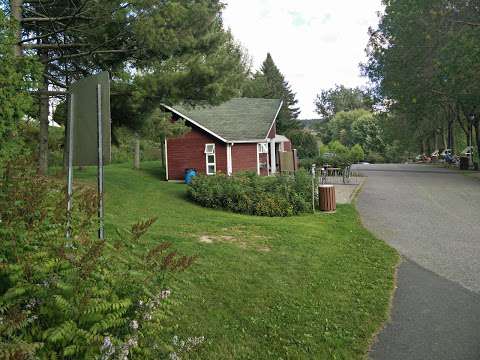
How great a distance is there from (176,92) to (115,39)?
2231mm

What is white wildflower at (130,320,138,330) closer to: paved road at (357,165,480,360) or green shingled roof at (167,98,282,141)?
paved road at (357,165,480,360)

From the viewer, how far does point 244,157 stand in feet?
80.6

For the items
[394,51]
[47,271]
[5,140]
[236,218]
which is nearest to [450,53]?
[394,51]

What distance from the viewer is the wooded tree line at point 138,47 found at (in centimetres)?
1125

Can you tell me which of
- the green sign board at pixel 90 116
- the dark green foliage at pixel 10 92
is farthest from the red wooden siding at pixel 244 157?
the green sign board at pixel 90 116

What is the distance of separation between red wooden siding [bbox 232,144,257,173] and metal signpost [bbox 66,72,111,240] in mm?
A: 19649

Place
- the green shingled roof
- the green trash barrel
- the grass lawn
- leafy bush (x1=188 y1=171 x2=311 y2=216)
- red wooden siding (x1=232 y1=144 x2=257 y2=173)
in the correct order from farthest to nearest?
the green trash barrel < the green shingled roof < red wooden siding (x1=232 y1=144 x2=257 y2=173) < leafy bush (x1=188 y1=171 x2=311 y2=216) < the grass lawn

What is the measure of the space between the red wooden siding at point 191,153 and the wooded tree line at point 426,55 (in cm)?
1310

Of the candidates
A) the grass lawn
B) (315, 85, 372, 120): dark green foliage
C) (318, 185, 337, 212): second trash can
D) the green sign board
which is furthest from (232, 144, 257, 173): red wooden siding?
(315, 85, 372, 120): dark green foliage

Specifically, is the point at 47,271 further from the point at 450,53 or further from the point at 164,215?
the point at 450,53

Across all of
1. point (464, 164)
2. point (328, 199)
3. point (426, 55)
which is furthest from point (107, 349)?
point (464, 164)

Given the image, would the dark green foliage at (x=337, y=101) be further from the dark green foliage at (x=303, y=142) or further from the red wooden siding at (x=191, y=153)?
the red wooden siding at (x=191, y=153)

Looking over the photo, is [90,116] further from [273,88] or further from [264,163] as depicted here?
[273,88]

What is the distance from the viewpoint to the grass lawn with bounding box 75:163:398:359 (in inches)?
184
